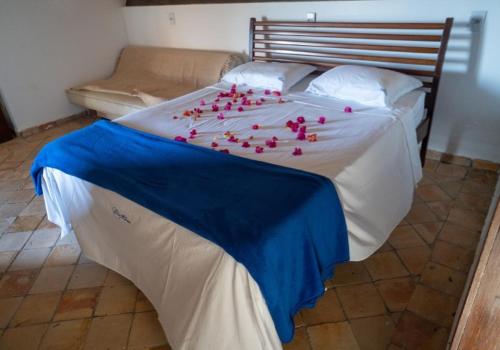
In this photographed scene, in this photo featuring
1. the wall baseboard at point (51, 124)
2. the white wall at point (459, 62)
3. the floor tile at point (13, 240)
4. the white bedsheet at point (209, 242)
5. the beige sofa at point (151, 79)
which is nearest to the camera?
the white bedsheet at point (209, 242)

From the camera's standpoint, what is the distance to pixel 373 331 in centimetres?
141

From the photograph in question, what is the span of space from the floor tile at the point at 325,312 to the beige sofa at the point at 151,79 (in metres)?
2.23

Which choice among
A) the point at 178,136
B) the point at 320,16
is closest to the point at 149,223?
the point at 178,136

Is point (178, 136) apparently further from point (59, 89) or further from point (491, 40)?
point (59, 89)

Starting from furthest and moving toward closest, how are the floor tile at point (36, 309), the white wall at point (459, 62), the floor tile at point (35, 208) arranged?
1. the floor tile at point (35, 208)
2. the white wall at point (459, 62)
3. the floor tile at point (36, 309)

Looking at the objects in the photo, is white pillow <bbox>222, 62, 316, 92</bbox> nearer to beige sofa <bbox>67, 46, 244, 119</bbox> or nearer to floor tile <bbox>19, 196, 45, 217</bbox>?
beige sofa <bbox>67, 46, 244, 119</bbox>

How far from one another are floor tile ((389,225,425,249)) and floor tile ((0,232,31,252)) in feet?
7.15

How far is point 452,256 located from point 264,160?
112cm

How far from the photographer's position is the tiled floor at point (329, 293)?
1.42 m

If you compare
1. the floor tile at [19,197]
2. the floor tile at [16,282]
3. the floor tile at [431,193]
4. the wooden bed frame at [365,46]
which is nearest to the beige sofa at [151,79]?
the wooden bed frame at [365,46]

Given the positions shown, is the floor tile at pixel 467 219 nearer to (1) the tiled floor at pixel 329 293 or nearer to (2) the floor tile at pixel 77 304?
(1) the tiled floor at pixel 329 293

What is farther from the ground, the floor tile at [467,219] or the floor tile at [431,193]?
the floor tile at [431,193]

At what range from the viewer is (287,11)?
2.83 meters

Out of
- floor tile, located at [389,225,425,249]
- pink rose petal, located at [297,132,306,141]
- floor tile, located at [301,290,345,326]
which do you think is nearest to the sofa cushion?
pink rose petal, located at [297,132,306,141]
